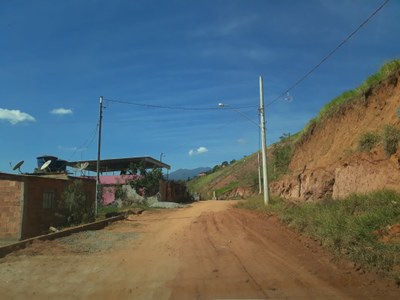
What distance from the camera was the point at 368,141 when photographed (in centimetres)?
1978

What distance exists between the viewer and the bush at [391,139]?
16.6m

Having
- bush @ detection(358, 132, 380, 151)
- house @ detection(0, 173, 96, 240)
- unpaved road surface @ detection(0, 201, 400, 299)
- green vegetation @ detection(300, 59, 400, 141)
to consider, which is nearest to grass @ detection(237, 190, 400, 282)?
unpaved road surface @ detection(0, 201, 400, 299)

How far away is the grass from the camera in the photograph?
942 centimetres

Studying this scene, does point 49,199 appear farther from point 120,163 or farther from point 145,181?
point 120,163

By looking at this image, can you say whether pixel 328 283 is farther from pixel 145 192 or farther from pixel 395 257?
pixel 145 192

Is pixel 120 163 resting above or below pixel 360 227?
above

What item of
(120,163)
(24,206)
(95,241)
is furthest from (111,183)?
(95,241)

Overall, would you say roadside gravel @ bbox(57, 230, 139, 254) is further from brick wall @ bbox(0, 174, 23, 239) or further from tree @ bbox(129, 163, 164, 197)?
tree @ bbox(129, 163, 164, 197)

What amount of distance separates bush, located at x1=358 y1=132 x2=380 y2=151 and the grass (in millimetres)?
3892

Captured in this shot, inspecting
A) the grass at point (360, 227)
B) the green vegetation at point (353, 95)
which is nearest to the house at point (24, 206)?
the grass at point (360, 227)

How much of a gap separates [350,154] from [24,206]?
1555 cm

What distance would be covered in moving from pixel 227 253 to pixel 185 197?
5565cm

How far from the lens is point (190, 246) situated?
1362cm

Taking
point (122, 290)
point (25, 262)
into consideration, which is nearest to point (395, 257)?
point (122, 290)
